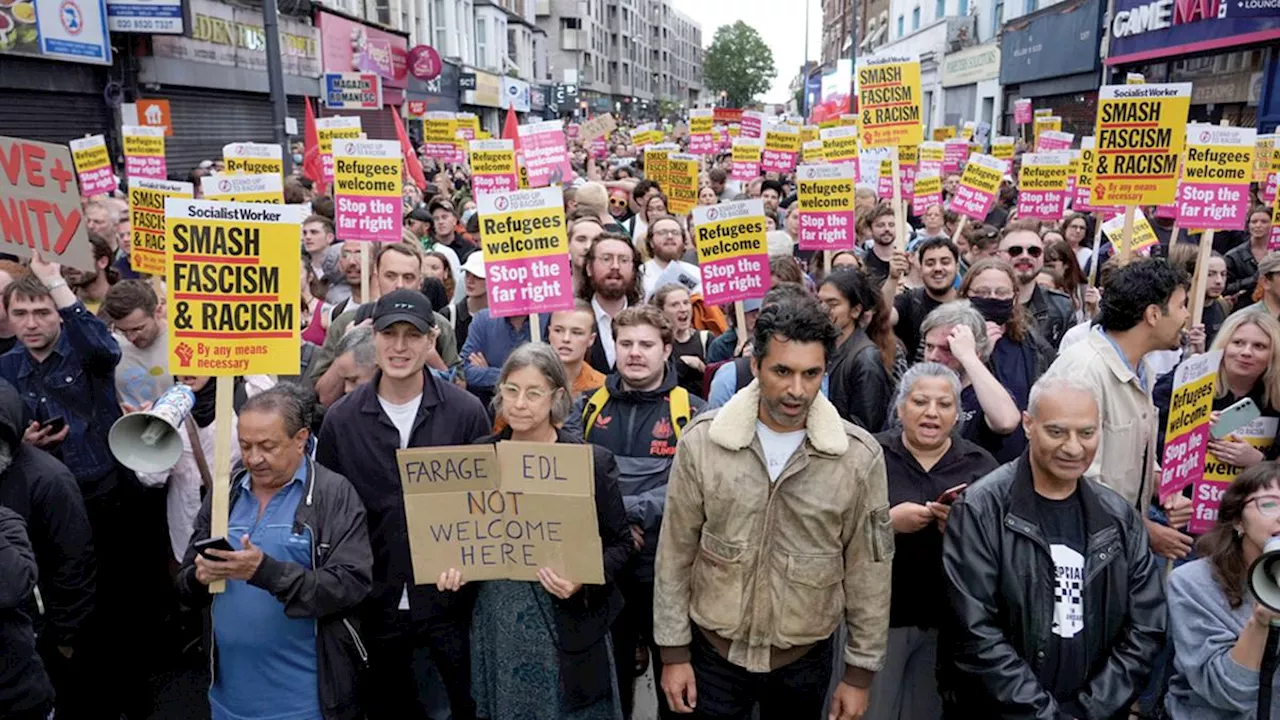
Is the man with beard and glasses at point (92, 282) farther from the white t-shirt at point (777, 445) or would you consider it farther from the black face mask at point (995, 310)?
the black face mask at point (995, 310)

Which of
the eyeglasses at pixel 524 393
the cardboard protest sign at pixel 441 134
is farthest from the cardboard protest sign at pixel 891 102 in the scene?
the cardboard protest sign at pixel 441 134

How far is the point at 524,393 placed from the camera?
3.67 meters

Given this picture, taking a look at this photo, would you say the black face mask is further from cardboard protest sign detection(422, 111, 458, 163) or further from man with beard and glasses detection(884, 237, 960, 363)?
cardboard protest sign detection(422, 111, 458, 163)

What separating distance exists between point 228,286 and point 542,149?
773cm

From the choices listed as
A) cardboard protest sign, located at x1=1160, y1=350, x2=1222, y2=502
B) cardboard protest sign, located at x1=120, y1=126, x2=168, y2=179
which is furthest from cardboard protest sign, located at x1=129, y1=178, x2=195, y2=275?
cardboard protest sign, located at x1=1160, y1=350, x2=1222, y2=502

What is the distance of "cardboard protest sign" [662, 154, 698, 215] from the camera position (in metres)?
11.6

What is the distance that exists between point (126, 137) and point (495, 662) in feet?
29.6

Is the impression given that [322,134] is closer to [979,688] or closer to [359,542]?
[359,542]

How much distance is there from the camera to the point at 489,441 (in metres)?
3.81

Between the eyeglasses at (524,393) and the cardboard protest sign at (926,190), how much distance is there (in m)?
8.73

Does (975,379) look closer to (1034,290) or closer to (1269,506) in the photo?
(1269,506)

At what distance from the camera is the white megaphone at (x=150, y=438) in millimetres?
3875

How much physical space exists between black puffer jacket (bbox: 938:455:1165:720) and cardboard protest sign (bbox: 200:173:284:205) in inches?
228

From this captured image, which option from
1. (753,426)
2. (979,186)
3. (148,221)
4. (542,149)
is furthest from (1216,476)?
(542,149)
